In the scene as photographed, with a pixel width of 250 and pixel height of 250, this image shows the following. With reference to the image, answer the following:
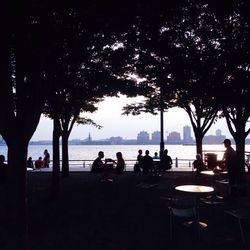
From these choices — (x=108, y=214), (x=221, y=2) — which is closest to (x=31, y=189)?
(x=108, y=214)

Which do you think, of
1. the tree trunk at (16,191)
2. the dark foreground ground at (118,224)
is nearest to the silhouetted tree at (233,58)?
the dark foreground ground at (118,224)

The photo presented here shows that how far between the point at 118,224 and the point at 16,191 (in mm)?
3257

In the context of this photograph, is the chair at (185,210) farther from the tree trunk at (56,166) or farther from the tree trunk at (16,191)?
the tree trunk at (56,166)

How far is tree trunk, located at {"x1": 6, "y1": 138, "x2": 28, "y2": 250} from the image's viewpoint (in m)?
7.24

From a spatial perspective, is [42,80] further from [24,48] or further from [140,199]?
[140,199]

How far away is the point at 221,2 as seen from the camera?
35.9ft

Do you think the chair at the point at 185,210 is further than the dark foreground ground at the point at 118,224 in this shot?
Yes

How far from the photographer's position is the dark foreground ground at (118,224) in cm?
808

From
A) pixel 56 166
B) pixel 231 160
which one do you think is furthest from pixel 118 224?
pixel 231 160

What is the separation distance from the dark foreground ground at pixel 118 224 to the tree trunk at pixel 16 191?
25.7 inches

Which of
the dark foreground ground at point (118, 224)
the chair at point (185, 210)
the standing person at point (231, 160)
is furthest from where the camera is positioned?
the standing person at point (231, 160)

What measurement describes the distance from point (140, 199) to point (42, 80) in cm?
684

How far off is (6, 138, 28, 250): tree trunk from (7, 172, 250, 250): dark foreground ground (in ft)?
2.14

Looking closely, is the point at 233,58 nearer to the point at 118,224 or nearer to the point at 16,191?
the point at 118,224
